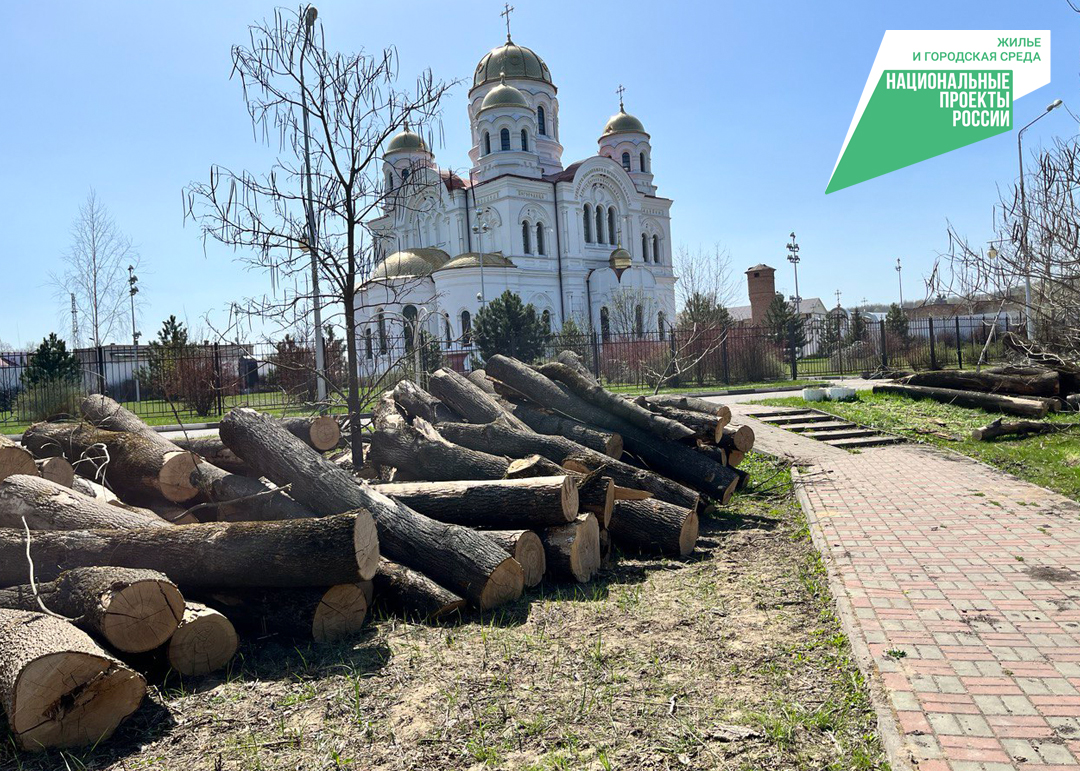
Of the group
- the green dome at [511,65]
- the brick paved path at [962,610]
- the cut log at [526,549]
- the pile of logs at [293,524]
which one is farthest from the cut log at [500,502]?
the green dome at [511,65]

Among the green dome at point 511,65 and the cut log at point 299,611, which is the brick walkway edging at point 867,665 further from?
the green dome at point 511,65

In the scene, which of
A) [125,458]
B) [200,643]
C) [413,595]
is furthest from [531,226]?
[200,643]

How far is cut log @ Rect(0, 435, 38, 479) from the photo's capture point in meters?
6.30

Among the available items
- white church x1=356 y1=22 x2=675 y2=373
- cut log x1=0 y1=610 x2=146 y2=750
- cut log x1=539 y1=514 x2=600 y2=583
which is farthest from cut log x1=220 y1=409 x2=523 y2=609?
white church x1=356 y1=22 x2=675 y2=373

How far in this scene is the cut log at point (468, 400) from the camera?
27.6 ft

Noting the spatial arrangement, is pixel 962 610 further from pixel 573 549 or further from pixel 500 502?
pixel 500 502

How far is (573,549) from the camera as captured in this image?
219 inches

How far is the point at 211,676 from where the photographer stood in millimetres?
4160

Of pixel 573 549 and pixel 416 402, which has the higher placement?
pixel 416 402

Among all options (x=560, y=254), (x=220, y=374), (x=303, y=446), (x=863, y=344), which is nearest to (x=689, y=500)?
(x=303, y=446)

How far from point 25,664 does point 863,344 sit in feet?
100

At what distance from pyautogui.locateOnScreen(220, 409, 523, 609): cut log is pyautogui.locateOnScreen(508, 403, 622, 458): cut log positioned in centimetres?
274

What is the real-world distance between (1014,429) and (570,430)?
25.1ft

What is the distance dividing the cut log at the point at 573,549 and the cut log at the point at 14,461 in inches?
169
